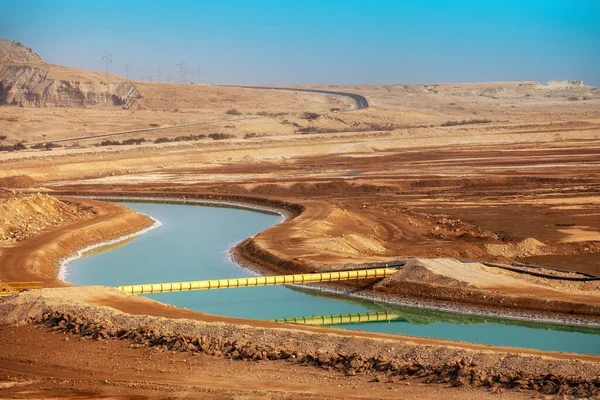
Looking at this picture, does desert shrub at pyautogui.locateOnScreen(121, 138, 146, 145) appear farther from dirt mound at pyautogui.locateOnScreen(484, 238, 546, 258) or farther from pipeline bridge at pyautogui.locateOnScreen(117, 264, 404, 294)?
pipeline bridge at pyautogui.locateOnScreen(117, 264, 404, 294)

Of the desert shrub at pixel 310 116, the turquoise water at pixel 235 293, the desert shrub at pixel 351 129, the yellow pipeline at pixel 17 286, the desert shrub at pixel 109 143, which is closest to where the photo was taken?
the turquoise water at pixel 235 293

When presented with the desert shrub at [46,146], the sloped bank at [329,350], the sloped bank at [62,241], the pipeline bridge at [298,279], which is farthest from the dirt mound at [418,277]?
the desert shrub at [46,146]

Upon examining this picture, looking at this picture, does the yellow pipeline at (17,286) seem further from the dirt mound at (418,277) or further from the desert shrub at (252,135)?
the desert shrub at (252,135)

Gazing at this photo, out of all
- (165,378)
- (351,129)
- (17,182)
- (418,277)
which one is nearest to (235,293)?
(418,277)

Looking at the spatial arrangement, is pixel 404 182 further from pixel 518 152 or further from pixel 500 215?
pixel 518 152

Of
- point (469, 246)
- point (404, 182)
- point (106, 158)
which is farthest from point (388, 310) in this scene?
point (106, 158)

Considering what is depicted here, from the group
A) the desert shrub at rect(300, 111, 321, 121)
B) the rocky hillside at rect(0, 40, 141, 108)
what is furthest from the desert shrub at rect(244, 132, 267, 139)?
the rocky hillside at rect(0, 40, 141, 108)
